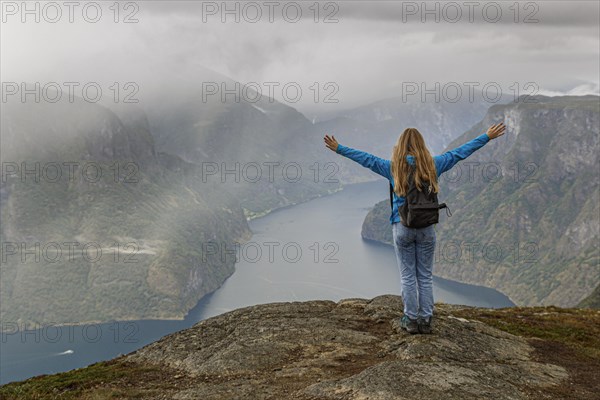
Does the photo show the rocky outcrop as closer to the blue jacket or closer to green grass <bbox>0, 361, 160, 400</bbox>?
green grass <bbox>0, 361, 160, 400</bbox>

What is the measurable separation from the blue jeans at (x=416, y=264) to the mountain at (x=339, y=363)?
115 centimetres

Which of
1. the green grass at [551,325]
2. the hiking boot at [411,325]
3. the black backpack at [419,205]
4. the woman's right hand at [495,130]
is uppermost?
the woman's right hand at [495,130]

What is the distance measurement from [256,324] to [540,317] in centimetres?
1773

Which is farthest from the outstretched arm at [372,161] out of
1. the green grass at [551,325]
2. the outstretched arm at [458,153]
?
the green grass at [551,325]

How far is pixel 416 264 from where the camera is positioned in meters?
18.1

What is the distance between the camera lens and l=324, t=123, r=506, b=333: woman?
1647cm

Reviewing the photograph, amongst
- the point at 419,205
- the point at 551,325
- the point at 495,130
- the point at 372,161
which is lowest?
the point at 551,325

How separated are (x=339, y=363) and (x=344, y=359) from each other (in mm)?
492

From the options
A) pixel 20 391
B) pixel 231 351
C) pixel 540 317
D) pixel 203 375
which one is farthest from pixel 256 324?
pixel 540 317

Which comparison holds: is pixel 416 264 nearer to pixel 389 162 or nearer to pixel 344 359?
pixel 389 162

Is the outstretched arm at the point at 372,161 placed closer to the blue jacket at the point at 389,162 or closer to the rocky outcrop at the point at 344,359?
the blue jacket at the point at 389,162

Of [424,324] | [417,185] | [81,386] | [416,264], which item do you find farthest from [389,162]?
[81,386]

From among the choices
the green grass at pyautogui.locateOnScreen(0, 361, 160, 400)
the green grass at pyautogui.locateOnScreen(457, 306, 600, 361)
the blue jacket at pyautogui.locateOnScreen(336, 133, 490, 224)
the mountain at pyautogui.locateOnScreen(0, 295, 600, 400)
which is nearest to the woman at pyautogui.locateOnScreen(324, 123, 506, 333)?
the blue jacket at pyautogui.locateOnScreen(336, 133, 490, 224)

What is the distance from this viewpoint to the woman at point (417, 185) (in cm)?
1647
